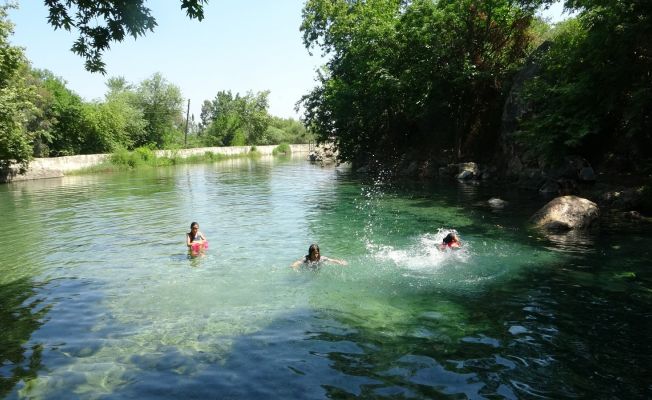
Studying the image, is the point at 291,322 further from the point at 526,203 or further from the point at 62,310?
the point at 526,203

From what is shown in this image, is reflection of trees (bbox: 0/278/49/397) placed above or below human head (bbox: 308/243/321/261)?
below

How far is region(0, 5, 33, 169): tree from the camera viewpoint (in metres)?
32.2

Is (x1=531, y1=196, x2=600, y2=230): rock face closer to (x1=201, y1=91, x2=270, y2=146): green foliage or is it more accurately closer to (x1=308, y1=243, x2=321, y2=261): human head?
(x1=308, y1=243, x2=321, y2=261): human head

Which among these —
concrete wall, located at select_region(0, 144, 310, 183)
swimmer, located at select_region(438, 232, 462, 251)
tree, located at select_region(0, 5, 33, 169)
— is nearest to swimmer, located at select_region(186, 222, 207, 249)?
swimmer, located at select_region(438, 232, 462, 251)

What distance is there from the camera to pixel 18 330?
340 inches

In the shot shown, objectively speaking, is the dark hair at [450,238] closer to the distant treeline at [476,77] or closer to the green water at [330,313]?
the green water at [330,313]

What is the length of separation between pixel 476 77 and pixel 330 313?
1064 inches

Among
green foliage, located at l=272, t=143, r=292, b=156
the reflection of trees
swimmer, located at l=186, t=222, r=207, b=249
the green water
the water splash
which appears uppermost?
green foliage, located at l=272, t=143, r=292, b=156

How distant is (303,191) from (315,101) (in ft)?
62.5

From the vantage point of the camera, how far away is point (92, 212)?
2347 centimetres

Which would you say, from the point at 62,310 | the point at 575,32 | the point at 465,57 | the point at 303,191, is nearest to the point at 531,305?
the point at 62,310

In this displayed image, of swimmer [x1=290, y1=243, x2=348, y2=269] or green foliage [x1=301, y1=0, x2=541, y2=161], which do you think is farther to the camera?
green foliage [x1=301, y1=0, x2=541, y2=161]

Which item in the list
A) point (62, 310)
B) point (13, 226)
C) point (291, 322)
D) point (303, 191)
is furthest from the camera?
point (303, 191)

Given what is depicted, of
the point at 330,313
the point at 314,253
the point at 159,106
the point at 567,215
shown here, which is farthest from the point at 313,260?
the point at 159,106
